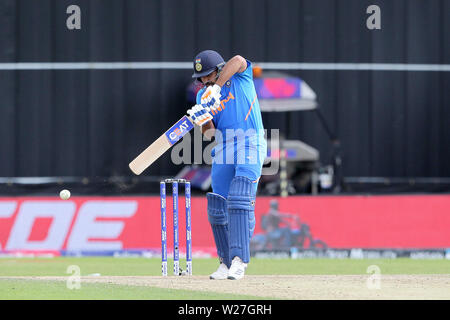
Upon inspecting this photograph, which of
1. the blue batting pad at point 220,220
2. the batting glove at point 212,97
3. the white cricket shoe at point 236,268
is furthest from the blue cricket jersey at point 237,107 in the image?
the white cricket shoe at point 236,268

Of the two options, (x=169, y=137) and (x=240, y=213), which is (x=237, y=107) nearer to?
(x=169, y=137)

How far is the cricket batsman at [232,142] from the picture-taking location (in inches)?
313

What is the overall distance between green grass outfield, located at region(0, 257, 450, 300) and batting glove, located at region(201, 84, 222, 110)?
152 centimetres

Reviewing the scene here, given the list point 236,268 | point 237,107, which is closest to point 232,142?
point 237,107

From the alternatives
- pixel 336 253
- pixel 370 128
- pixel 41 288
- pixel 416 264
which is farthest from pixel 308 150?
pixel 41 288

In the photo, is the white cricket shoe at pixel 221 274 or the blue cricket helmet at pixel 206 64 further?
the white cricket shoe at pixel 221 274

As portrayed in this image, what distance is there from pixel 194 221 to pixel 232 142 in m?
5.98

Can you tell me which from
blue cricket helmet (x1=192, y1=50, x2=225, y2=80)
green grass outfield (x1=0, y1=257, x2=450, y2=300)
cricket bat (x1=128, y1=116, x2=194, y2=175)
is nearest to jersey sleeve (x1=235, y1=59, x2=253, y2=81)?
blue cricket helmet (x1=192, y1=50, x2=225, y2=80)

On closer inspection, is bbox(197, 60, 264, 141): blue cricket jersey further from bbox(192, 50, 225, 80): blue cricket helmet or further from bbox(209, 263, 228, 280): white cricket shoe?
bbox(209, 263, 228, 280): white cricket shoe

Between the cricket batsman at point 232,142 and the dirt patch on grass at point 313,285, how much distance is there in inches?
12.5

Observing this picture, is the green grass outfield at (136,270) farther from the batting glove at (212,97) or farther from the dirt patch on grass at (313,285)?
the batting glove at (212,97)

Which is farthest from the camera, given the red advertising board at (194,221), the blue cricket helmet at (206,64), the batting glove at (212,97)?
the red advertising board at (194,221)

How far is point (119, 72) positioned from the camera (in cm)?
2109
